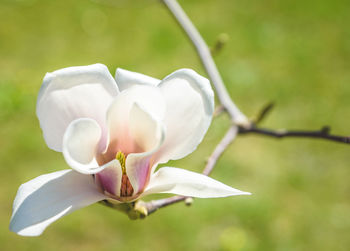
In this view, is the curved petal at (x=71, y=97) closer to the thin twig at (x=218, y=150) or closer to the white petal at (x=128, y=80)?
the white petal at (x=128, y=80)

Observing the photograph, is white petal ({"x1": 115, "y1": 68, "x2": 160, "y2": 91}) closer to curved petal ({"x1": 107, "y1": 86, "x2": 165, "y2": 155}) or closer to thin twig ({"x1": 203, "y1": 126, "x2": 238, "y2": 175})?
curved petal ({"x1": 107, "y1": 86, "x2": 165, "y2": 155})

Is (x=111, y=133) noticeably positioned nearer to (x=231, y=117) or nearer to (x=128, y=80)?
(x=128, y=80)

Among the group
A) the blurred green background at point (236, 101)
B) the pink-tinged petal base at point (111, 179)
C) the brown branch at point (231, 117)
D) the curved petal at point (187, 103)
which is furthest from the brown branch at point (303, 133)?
the blurred green background at point (236, 101)

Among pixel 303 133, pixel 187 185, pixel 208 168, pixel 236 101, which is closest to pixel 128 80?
pixel 187 185

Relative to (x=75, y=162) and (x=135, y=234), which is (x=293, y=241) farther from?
(x=75, y=162)

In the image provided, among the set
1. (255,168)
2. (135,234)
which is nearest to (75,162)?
(135,234)

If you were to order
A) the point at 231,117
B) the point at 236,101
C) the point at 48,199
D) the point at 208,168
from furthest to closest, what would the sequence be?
the point at 236,101, the point at 231,117, the point at 208,168, the point at 48,199
